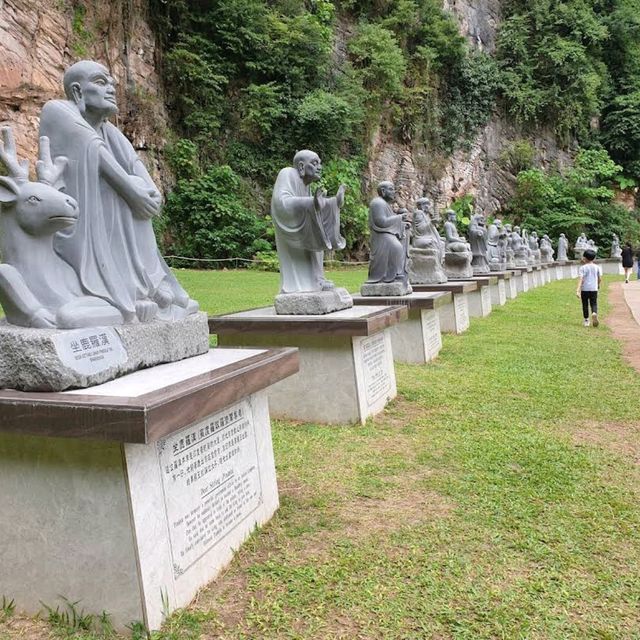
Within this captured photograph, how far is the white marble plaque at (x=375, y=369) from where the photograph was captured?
5.46 metres

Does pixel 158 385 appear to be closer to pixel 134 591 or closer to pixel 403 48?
pixel 134 591

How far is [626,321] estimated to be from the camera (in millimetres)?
12477

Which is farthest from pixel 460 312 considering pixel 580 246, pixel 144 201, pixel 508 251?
pixel 580 246

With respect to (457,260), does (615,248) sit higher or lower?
lower

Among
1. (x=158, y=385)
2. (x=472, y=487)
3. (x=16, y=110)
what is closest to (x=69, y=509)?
(x=158, y=385)

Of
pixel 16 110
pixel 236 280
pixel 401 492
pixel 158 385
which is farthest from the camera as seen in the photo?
pixel 236 280

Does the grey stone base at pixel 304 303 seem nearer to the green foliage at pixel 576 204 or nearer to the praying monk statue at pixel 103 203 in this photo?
the praying monk statue at pixel 103 203

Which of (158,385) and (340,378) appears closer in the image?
(158,385)

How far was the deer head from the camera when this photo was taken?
2701 mm

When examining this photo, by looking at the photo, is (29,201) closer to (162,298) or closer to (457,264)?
(162,298)

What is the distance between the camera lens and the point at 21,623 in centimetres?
247

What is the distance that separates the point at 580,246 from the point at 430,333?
2442 centimetres

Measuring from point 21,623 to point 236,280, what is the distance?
14555 millimetres

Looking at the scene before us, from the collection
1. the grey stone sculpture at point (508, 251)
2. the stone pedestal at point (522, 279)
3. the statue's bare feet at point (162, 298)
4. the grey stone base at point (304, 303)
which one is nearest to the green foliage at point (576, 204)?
the grey stone sculpture at point (508, 251)
